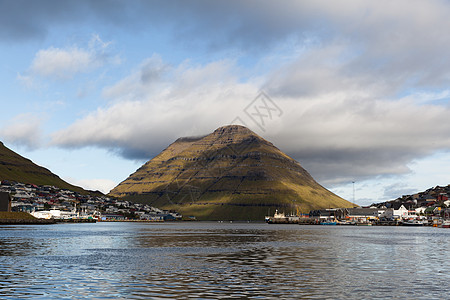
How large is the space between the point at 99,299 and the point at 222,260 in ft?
107

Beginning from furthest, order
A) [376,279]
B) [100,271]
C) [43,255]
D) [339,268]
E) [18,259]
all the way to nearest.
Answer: [43,255], [18,259], [339,268], [100,271], [376,279]

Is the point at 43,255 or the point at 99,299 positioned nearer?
the point at 99,299

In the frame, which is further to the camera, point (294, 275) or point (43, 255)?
point (43, 255)

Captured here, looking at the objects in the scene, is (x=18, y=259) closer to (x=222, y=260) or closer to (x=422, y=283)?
(x=222, y=260)

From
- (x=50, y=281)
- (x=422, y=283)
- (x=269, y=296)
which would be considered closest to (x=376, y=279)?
(x=422, y=283)

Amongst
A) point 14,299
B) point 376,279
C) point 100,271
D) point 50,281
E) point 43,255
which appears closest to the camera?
point 14,299

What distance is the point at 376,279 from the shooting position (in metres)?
47.3

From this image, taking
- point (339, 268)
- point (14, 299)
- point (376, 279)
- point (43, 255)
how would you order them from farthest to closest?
point (43, 255), point (339, 268), point (376, 279), point (14, 299)

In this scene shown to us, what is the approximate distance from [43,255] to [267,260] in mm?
34196

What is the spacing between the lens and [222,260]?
66125 mm

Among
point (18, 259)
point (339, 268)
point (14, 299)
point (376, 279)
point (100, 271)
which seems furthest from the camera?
point (18, 259)

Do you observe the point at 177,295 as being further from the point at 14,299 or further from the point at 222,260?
the point at 222,260

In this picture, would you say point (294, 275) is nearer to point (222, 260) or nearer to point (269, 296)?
point (269, 296)

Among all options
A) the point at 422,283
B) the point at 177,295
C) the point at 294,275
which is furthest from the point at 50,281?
the point at 422,283
